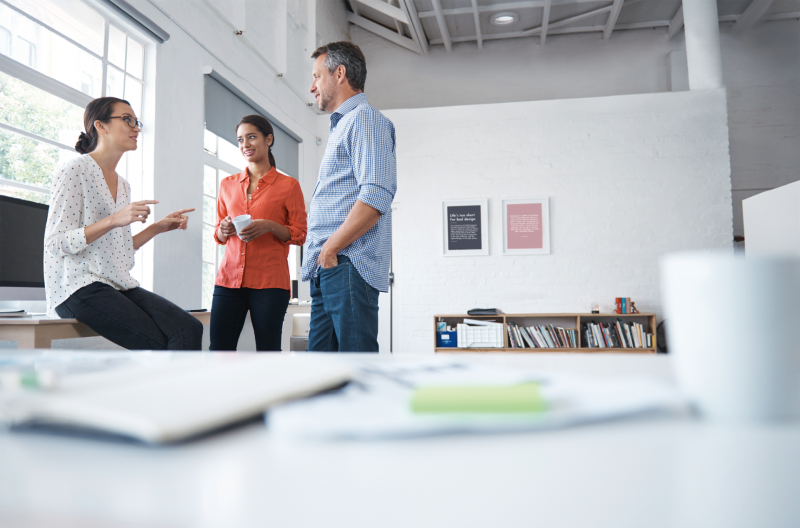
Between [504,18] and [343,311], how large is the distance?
5773mm

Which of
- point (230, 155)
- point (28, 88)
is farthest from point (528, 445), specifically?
point (230, 155)

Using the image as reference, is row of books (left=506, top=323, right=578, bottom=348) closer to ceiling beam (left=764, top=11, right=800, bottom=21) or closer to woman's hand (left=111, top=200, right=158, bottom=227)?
woman's hand (left=111, top=200, right=158, bottom=227)

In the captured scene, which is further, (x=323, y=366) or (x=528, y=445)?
(x=323, y=366)

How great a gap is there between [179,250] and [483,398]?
3.23m

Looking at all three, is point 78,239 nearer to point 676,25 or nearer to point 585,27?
point 585,27

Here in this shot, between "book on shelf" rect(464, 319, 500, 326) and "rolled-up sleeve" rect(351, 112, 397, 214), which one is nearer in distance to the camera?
"rolled-up sleeve" rect(351, 112, 397, 214)

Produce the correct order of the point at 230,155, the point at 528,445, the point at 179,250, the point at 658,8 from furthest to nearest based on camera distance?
the point at 658,8, the point at 230,155, the point at 179,250, the point at 528,445

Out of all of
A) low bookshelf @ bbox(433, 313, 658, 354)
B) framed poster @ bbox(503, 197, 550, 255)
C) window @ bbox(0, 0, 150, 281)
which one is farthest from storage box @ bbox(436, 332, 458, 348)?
window @ bbox(0, 0, 150, 281)

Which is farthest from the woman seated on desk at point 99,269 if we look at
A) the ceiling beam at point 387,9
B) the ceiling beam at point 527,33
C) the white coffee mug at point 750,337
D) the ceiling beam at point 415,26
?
the ceiling beam at point 527,33

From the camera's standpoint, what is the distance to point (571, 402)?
1.05 feet

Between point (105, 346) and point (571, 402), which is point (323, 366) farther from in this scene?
point (105, 346)

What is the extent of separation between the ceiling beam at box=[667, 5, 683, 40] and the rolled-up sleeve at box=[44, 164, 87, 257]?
644 cm

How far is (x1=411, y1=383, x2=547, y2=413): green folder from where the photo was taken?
0.93 feet

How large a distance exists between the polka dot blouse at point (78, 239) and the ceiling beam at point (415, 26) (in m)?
4.67
